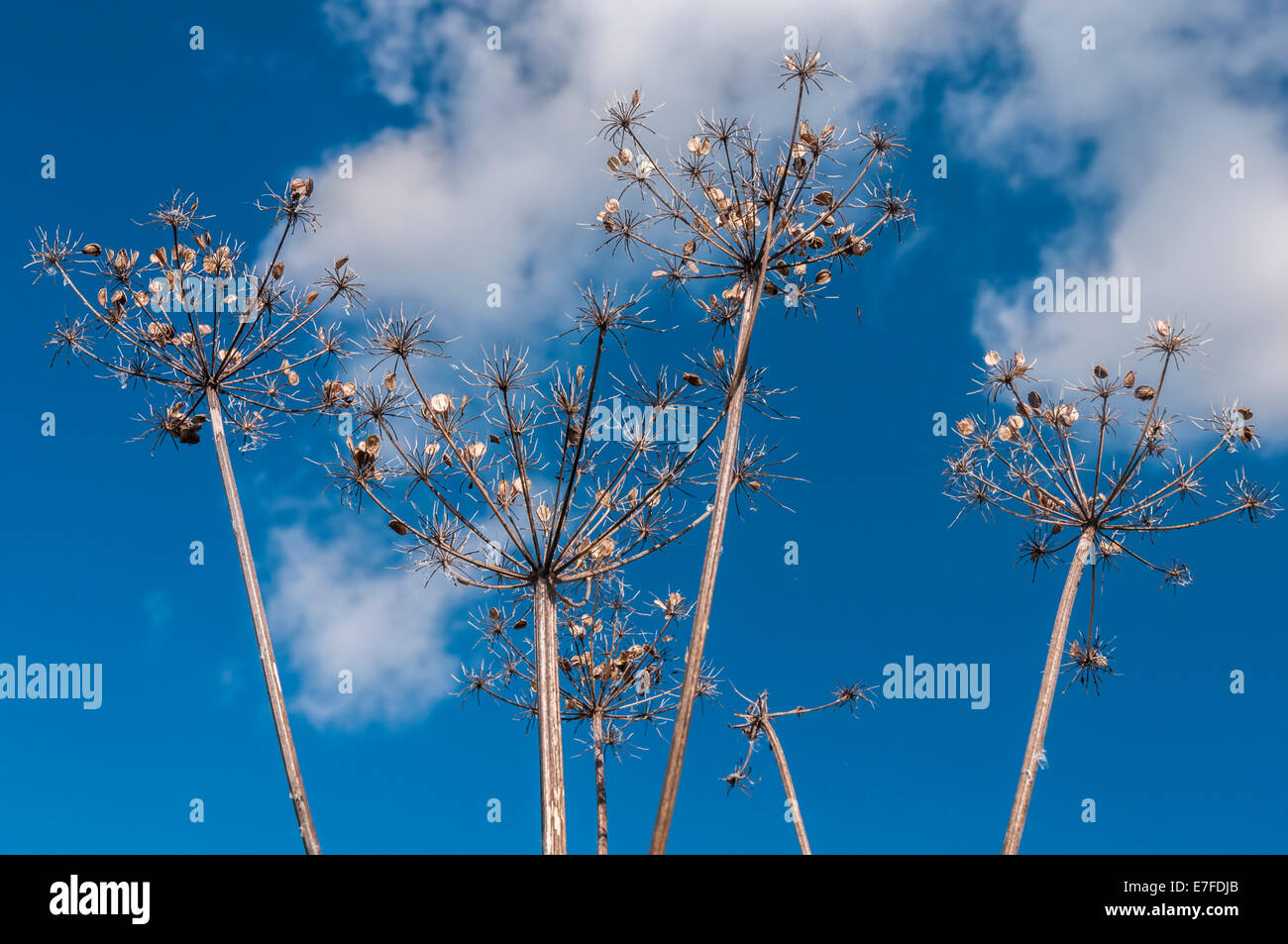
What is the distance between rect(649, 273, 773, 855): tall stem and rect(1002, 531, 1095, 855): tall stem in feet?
15.3

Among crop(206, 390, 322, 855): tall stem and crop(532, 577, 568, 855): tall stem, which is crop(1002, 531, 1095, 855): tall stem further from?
crop(206, 390, 322, 855): tall stem

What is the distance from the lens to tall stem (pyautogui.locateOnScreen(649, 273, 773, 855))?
8078mm

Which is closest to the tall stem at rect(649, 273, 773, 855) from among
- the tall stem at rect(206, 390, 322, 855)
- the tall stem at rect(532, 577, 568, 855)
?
the tall stem at rect(532, 577, 568, 855)

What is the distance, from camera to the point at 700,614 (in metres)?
8.62

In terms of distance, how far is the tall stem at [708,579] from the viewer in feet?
26.5

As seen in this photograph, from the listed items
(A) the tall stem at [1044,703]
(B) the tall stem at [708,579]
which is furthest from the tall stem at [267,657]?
(A) the tall stem at [1044,703]

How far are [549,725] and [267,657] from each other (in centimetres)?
305

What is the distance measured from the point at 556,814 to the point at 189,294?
25.2 ft

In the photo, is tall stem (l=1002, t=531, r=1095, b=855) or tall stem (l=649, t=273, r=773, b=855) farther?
tall stem (l=1002, t=531, r=1095, b=855)

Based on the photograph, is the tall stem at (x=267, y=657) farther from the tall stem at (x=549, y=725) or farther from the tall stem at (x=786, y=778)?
the tall stem at (x=786, y=778)

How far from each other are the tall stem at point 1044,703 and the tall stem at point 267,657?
24.2 ft
